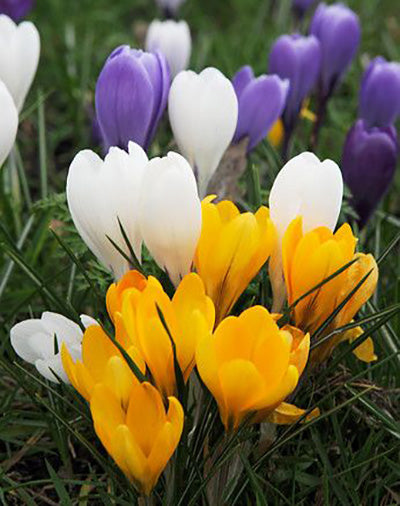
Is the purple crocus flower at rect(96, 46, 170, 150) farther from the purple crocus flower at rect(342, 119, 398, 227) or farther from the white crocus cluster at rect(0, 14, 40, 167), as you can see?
the purple crocus flower at rect(342, 119, 398, 227)

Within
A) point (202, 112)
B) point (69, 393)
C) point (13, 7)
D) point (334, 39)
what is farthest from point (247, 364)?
point (13, 7)

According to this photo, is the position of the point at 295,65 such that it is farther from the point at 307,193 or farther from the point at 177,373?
the point at 177,373

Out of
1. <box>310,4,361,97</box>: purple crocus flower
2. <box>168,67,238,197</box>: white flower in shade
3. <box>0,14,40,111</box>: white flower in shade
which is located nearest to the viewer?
<box>168,67,238,197</box>: white flower in shade

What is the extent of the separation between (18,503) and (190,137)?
1.99 feet

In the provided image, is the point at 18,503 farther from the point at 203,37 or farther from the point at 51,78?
the point at 203,37

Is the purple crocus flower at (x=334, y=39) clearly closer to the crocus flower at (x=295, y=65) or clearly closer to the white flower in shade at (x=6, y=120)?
the crocus flower at (x=295, y=65)

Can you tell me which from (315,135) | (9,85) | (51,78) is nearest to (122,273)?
(9,85)

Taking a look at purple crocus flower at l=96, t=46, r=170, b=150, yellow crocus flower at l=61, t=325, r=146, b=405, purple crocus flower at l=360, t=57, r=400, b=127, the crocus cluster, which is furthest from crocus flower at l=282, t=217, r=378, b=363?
purple crocus flower at l=360, t=57, r=400, b=127

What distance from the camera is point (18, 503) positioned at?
4.59 feet

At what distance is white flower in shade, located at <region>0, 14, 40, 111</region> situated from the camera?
5.04 feet

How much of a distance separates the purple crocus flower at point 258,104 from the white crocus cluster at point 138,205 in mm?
583

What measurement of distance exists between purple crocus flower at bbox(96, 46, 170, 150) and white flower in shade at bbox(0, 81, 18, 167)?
0.52 ft

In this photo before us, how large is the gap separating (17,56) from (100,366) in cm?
68

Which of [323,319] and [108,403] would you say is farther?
[323,319]
